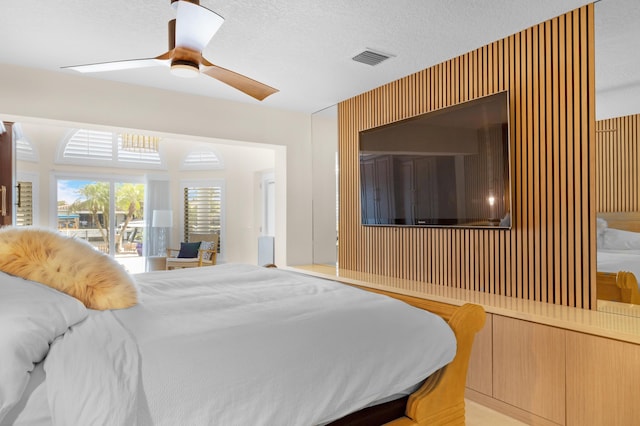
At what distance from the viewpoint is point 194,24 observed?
1854 mm

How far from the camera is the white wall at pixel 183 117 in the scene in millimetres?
3465

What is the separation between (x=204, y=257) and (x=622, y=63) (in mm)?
5736

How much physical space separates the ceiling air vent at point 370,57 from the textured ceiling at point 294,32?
0.07 meters

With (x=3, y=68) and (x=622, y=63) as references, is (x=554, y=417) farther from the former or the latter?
(x=3, y=68)

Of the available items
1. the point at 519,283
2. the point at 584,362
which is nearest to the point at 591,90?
the point at 519,283

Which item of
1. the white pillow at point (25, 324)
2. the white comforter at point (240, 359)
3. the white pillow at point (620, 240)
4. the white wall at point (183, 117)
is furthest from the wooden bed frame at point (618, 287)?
the white wall at point (183, 117)

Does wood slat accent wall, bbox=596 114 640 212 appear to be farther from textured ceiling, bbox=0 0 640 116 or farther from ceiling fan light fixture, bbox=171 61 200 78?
ceiling fan light fixture, bbox=171 61 200 78

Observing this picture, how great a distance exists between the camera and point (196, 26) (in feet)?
6.14

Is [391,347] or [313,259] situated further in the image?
[313,259]

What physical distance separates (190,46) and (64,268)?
122 cm

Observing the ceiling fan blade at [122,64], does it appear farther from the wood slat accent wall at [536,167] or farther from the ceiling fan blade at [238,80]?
the wood slat accent wall at [536,167]

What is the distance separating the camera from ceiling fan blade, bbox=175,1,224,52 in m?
1.75

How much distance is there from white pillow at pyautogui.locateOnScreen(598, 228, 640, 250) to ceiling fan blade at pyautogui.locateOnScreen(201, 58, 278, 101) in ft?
7.13

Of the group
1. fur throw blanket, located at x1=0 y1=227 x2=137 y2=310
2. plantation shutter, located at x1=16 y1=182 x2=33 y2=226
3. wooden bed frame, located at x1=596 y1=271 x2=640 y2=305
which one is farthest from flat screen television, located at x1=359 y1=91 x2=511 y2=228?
plantation shutter, located at x1=16 y1=182 x2=33 y2=226
